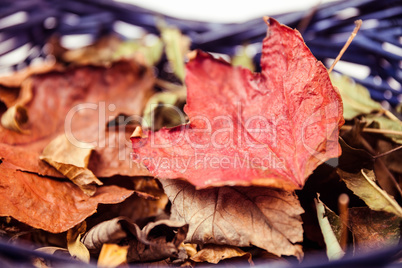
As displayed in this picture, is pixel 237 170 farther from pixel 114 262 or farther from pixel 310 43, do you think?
pixel 310 43

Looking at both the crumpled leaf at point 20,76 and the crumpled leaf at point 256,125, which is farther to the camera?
the crumpled leaf at point 20,76

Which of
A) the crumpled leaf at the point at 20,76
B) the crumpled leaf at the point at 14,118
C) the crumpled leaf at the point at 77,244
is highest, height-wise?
the crumpled leaf at the point at 20,76

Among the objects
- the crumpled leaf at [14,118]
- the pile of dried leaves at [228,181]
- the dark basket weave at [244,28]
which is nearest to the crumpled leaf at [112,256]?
the pile of dried leaves at [228,181]

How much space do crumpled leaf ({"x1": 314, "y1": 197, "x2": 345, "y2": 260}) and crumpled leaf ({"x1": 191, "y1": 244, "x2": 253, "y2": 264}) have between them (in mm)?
66

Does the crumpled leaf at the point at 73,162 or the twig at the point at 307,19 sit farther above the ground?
the twig at the point at 307,19

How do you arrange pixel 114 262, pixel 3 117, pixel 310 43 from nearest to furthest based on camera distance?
pixel 114 262, pixel 3 117, pixel 310 43

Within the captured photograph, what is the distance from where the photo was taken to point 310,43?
62cm

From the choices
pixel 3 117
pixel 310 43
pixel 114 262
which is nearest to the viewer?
pixel 114 262

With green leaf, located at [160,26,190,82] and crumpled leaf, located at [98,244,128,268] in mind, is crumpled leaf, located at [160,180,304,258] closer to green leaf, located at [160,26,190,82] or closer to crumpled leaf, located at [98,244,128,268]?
crumpled leaf, located at [98,244,128,268]

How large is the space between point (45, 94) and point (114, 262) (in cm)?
34

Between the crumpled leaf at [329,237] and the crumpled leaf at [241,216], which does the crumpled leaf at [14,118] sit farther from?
the crumpled leaf at [329,237]

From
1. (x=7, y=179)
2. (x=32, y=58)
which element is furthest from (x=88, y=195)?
(x=32, y=58)

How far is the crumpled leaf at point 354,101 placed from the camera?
450 mm

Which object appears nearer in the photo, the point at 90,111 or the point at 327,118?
the point at 327,118
